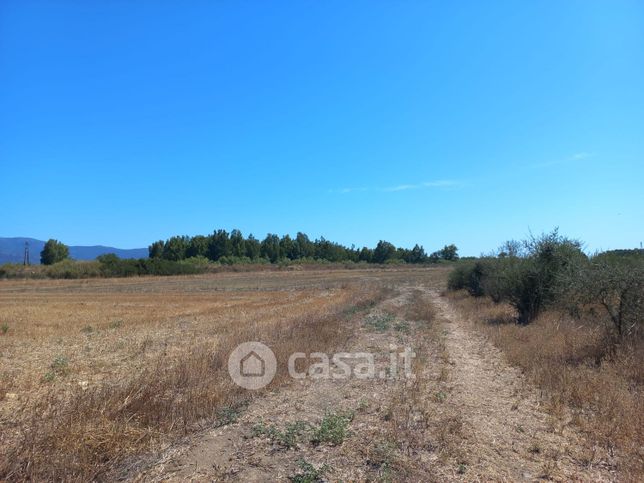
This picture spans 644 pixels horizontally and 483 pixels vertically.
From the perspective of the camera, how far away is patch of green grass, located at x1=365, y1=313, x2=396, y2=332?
16.7m

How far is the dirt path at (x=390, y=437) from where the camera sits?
16.0 feet

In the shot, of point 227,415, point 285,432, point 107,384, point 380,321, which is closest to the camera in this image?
point 285,432

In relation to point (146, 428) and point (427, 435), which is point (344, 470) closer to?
point (427, 435)

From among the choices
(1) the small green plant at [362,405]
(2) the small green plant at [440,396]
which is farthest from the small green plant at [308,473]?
(2) the small green plant at [440,396]

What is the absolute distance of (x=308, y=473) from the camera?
188 inches

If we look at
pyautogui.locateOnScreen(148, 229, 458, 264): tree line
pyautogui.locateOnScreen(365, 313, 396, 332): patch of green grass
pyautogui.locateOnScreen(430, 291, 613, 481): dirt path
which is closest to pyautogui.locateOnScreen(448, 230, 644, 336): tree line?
pyautogui.locateOnScreen(430, 291, 613, 481): dirt path

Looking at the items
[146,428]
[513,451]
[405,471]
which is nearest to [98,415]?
[146,428]

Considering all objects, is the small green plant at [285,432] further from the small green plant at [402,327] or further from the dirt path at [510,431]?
the small green plant at [402,327]

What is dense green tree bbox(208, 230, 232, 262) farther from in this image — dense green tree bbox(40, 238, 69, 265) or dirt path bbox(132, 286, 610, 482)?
dirt path bbox(132, 286, 610, 482)

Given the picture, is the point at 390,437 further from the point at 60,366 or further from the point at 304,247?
the point at 304,247

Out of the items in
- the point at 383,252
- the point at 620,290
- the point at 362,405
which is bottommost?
the point at 362,405

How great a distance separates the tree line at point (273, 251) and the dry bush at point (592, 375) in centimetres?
11202

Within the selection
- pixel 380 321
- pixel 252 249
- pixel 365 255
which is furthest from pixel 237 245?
pixel 380 321

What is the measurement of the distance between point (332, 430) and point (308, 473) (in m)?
1.07
